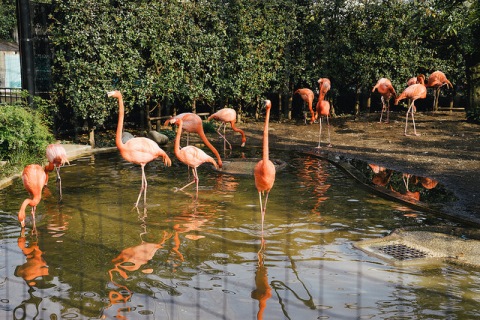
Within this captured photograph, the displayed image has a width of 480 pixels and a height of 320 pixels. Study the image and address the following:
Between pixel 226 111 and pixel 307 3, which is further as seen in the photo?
pixel 307 3

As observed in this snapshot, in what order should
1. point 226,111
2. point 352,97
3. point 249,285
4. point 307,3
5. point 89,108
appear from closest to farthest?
point 249,285 < point 226,111 < point 89,108 < point 307,3 < point 352,97

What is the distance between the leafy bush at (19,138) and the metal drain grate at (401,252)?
642cm

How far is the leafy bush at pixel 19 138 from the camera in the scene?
920 centimetres

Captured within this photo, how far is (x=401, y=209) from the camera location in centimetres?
729

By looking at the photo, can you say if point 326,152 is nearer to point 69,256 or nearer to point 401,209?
point 401,209

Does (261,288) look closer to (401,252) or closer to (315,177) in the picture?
(401,252)

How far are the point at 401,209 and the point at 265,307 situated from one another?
3565mm

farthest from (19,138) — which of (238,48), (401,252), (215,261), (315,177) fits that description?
(238,48)

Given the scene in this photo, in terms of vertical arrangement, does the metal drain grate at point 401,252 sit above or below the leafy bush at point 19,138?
below

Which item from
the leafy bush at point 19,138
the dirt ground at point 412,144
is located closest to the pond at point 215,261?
the leafy bush at point 19,138

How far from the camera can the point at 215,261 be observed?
5.34m

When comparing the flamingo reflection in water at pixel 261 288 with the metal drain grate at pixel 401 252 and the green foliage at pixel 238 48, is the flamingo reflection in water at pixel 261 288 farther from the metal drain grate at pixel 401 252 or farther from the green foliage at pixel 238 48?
the green foliage at pixel 238 48

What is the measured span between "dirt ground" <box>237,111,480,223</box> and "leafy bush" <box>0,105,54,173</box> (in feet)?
18.5

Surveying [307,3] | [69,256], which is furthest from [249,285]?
[307,3]
